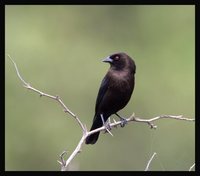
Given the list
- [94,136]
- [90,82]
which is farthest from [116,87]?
[90,82]

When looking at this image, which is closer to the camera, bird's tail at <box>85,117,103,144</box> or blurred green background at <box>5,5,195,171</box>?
bird's tail at <box>85,117,103,144</box>

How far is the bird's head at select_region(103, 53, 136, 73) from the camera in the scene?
1026cm

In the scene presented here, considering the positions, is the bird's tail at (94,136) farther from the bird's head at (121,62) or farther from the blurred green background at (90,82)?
the blurred green background at (90,82)

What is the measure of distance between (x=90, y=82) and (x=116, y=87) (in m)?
8.68

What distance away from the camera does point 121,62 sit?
10.3m

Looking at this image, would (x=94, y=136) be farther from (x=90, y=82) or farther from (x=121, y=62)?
(x=90, y=82)

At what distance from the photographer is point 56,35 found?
20453mm

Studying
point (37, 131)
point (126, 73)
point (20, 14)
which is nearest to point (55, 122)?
point (37, 131)

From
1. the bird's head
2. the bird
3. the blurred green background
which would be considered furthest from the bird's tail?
the blurred green background

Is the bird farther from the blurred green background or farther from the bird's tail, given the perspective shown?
the blurred green background

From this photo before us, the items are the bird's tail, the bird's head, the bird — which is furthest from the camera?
the bird's tail

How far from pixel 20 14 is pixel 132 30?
2.82 meters

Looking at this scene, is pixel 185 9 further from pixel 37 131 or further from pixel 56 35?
pixel 37 131

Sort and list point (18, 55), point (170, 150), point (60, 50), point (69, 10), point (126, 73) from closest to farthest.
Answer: point (126, 73) → point (170, 150) → point (18, 55) → point (60, 50) → point (69, 10)
